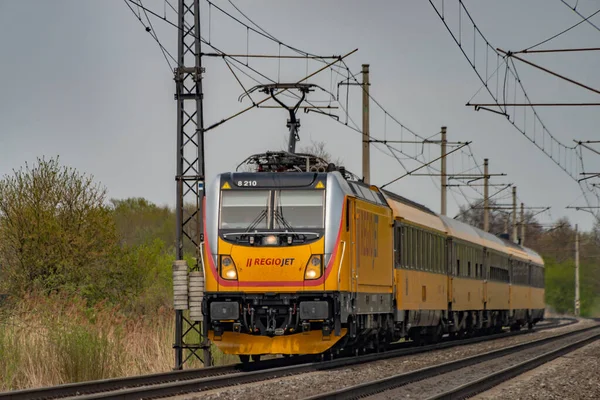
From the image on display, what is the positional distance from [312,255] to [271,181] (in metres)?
1.56

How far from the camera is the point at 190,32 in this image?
22.2 meters

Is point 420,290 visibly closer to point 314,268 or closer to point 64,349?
point 314,268

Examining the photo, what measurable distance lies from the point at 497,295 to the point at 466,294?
6.20 meters

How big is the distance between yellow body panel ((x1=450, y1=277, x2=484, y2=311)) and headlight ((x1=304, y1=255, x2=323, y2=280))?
12355mm

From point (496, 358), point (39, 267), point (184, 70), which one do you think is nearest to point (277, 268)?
point (184, 70)

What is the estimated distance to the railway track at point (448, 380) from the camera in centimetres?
1509

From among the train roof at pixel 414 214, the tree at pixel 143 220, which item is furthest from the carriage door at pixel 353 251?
the tree at pixel 143 220

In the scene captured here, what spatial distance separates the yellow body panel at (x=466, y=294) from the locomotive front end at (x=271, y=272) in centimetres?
1225

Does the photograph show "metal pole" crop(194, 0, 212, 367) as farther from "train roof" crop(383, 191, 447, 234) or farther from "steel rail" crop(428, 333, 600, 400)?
"steel rail" crop(428, 333, 600, 400)

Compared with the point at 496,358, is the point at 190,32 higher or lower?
higher

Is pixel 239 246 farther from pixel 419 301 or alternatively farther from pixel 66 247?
pixel 66 247

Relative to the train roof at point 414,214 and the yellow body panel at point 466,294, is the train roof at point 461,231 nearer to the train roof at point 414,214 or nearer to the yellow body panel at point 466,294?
the train roof at point 414,214

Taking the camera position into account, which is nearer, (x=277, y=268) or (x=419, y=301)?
(x=277, y=268)

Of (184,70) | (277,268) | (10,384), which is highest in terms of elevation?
(184,70)
